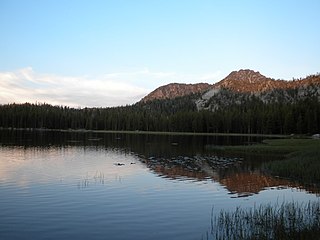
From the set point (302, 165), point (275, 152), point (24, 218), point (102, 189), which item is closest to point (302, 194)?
point (302, 165)

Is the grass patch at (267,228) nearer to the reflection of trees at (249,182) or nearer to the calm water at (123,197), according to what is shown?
the calm water at (123,197)

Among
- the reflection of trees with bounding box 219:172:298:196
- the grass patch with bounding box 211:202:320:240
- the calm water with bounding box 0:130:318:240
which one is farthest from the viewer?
the reflection of trees with bounding box 219:172:298:196

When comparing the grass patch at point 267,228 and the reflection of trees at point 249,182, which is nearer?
the grass patch at point 267,228

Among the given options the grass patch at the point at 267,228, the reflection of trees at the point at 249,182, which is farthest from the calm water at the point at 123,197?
the grass patch at the point at 267,228

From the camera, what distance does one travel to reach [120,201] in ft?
111

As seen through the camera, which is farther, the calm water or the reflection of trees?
the reflection of trees

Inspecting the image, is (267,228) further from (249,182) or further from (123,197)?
(249,182)

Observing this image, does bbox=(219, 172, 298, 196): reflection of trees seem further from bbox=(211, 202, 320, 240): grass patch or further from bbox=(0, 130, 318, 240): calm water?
bbox=(211, 202, 320, 240): grass patch

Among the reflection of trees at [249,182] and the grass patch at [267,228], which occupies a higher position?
the grass patch at [267,228]

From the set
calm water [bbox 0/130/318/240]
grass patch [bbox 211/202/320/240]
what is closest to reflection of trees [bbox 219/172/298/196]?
calm water [bbox 0/130/318/240]

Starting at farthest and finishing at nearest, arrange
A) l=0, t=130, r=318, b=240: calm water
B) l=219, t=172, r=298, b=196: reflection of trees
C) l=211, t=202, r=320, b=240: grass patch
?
l=219, t=172, r=298, b=196: reflection of trees
l=0, t=130, r=318, b=240: calm water
l=211, t=202, r=320, b=240: grass patch

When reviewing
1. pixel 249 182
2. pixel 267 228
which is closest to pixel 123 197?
pixel 267 228

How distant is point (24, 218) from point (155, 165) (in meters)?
39.0

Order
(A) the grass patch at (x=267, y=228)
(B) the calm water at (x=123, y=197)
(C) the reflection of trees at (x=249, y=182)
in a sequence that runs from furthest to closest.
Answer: (C) the reflection of trees at (x=249, y=182) → (B) the calm water at (x=123, y=197) → (A) the grass patch at (x=267, y=228)
